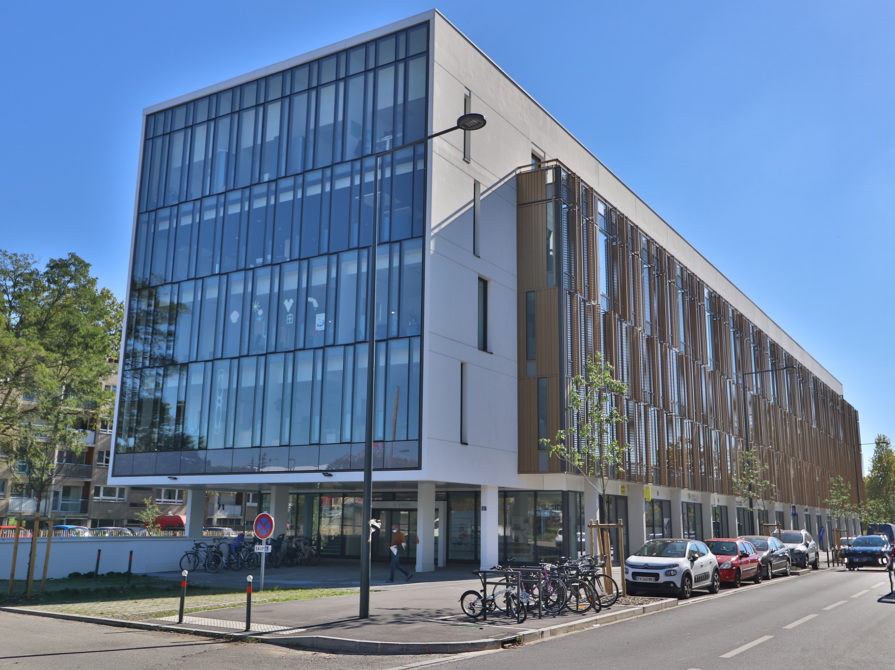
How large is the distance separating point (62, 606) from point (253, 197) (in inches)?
777

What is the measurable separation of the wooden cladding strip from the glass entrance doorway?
6.42 metres

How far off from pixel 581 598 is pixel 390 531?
1894 centimetres

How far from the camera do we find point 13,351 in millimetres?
36562

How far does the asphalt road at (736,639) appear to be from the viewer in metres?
11.3

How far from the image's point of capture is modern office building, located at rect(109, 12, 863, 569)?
2908 centimetres

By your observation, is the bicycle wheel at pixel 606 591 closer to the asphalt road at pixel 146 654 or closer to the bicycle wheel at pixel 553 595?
the bicycle wheel at pixel 553 595

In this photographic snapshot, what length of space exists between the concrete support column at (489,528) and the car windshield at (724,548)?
26.2 ft

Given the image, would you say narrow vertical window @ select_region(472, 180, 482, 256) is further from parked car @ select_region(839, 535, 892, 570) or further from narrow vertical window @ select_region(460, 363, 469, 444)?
Result: parked car @ select_region(839, 535, 892, 570)

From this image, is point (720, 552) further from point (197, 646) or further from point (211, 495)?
point (211, 495)

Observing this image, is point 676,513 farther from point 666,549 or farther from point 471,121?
point 471,121

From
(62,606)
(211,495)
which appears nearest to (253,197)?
(62,606)

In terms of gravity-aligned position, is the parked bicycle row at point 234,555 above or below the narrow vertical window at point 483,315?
below

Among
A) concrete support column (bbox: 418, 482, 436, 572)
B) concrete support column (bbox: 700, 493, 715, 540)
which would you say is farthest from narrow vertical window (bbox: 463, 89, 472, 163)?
concrete support column (bbox: 700, 493, 715, 540)

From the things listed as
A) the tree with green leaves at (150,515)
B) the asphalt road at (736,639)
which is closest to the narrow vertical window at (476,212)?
the asphalt road at (736,639)
